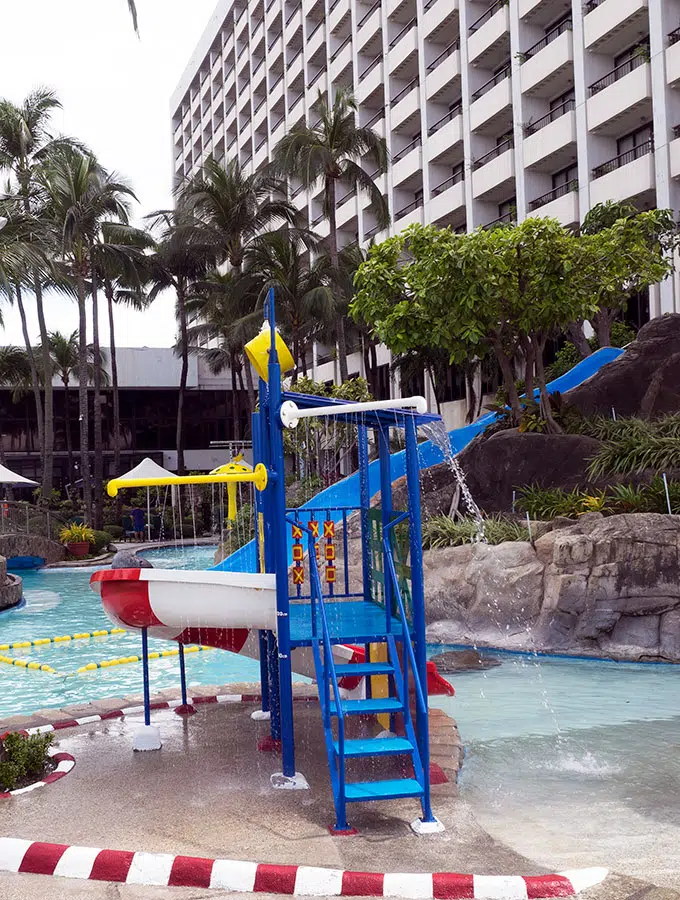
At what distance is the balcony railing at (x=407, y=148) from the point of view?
41.7 m

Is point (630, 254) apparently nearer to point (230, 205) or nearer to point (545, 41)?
point (545, 41)

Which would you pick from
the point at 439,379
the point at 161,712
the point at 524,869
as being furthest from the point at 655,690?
the point at 439,379

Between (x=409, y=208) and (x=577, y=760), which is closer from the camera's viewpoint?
(x=577, y=760)

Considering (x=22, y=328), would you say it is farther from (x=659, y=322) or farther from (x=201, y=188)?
(x=659, y=322)

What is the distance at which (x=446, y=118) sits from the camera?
3919cm

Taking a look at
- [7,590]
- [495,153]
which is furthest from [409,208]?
[7,590]

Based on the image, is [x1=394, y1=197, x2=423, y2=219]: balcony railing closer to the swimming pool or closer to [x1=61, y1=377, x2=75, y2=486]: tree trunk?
[x1=61, y1=377, x2=75, y2=486]: tree trunk

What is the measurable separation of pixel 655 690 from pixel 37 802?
305 inches

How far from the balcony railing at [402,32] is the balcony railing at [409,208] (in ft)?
22.8

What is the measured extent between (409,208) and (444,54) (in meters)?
6.47

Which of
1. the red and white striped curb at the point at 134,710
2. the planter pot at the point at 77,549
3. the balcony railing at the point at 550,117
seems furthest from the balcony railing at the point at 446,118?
the red and white striped curb at the point at 134,710

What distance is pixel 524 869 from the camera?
551cm

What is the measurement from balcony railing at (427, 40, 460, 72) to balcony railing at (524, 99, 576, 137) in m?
6.70

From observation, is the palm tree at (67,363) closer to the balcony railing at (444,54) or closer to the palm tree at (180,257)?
the palm tree at (180,257)
